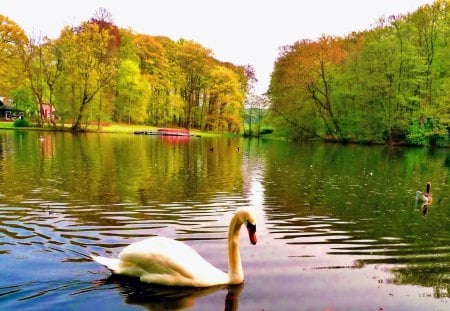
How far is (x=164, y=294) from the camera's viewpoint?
697 centimetres

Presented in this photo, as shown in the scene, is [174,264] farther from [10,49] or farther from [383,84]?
[10,49]

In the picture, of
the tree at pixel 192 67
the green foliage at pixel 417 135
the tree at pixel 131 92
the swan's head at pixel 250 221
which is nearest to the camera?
the swan's head at pixel 250 221

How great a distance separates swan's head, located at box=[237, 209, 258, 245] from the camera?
7.29 meters

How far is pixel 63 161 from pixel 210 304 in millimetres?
21633

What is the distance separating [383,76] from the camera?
2393 inches

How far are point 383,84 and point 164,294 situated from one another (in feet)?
196

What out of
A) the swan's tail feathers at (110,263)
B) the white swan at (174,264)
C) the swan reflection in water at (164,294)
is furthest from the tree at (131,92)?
the swan reflection in water at (164,294)

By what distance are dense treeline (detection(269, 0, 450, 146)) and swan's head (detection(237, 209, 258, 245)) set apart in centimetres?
5619

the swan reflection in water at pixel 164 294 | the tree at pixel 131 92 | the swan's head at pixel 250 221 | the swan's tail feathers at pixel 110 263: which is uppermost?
the tree at pixel 131 92

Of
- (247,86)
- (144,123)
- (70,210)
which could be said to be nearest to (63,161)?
(70,210)

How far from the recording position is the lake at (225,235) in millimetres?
6980

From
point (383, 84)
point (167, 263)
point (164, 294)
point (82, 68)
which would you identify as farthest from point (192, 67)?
point (164, 294)

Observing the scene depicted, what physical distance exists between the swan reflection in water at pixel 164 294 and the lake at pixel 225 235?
3 cm

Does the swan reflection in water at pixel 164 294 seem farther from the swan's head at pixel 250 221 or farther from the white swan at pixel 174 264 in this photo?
the swan's head at pixel 250 221
